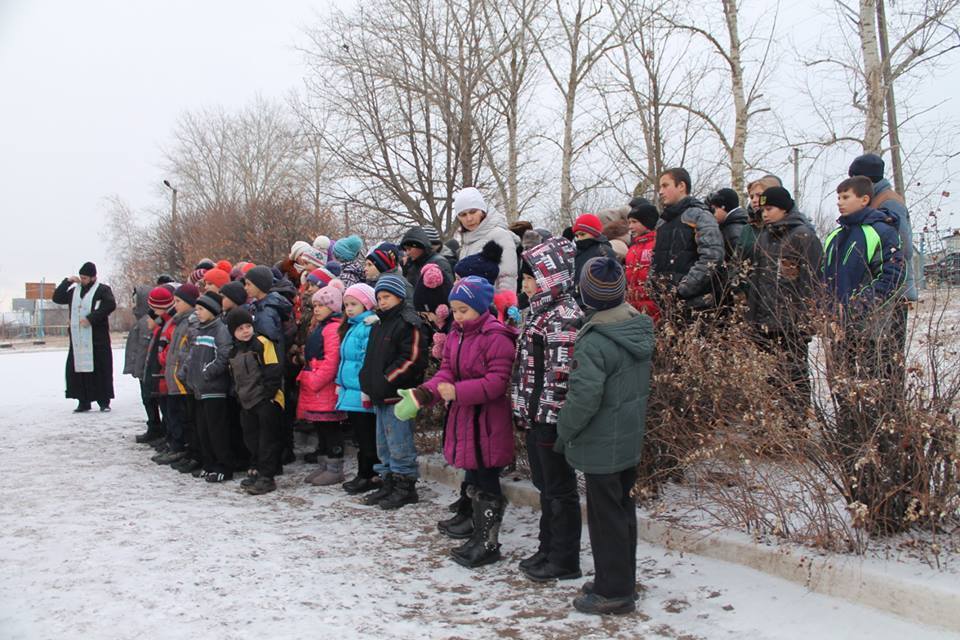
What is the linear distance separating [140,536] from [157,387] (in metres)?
2.90

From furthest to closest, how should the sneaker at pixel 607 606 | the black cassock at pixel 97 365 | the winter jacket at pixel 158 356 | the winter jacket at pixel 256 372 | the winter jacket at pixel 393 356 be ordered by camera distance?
the black cassock at pixel 97 365, the winter jacket at pixel 158 356, the winter jacket at pixel 256 372, the winter jacket at pixel 393 356, the sneaker at pixel 607 606

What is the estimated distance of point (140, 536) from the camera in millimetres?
4652

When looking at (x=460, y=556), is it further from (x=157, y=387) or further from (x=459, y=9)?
(x=459, y=9)

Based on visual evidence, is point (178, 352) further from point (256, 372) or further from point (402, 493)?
point (402, 493)

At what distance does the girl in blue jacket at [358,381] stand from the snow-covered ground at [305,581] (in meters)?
0.25

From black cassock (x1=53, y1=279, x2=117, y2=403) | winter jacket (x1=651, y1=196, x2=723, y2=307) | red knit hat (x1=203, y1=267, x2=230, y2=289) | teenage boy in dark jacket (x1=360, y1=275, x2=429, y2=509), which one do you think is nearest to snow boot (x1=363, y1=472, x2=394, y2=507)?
teenage boy in dark jacket (x1=360, y1=275, x2=429, y2=509)

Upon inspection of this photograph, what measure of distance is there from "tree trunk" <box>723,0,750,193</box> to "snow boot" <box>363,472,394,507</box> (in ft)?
32.1

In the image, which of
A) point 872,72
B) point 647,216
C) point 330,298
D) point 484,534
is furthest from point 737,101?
point 484,534

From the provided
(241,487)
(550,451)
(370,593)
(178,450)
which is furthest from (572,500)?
(178,450)

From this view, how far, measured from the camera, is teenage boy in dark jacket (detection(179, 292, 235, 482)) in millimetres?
6129

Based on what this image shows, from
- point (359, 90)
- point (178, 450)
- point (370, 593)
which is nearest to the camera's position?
point (370, 593)

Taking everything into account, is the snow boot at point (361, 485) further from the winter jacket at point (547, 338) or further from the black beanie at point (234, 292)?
the winter jacket at point (547, 338)

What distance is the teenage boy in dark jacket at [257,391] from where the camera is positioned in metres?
5.90

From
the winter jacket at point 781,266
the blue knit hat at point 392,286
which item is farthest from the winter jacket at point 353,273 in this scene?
the winter jacket at point 781,266
